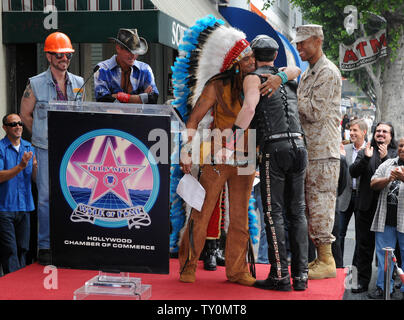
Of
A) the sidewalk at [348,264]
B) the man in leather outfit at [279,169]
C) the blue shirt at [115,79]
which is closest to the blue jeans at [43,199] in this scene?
the blue shirt at [115,79]

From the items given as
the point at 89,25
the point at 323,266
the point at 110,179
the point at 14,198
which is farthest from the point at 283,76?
the point at 89,25

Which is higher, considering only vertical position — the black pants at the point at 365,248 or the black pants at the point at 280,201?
the black pants at the point at 280,201

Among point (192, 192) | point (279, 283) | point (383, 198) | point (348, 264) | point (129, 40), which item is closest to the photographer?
point (279, 283)

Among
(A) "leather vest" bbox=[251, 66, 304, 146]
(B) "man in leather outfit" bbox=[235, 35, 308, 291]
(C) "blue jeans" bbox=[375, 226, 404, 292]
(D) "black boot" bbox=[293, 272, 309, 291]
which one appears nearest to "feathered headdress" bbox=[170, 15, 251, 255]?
(B) "man in leather outfit" bbox=[235, 35, 308, 291]

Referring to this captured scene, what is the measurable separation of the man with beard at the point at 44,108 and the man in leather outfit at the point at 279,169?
5.85 ft

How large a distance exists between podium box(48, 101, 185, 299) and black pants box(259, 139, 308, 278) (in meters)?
0.91

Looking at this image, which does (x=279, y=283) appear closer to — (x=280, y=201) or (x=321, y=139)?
(x=280, y=201)

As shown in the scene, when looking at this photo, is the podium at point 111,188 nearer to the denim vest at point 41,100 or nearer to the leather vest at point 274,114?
the leather vest at point 274,114

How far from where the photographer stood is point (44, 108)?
18.4 feet

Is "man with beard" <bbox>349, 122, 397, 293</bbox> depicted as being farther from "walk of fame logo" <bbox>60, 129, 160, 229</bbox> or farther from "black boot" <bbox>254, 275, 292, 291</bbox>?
"walk of fame logo" <bbox>60, 129, 160, 229</bbox>

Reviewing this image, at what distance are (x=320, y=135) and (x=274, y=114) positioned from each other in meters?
0.78

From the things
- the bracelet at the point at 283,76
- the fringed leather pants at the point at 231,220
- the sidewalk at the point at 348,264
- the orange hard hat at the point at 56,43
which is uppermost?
the orange hard hat at the point at 56,43

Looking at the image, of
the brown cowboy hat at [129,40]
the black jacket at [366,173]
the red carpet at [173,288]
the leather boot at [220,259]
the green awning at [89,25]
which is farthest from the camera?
the green awning at [89,25]

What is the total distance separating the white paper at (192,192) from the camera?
4848 mm
